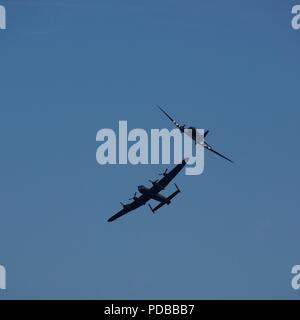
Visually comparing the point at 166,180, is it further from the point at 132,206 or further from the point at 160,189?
the point at 132,206

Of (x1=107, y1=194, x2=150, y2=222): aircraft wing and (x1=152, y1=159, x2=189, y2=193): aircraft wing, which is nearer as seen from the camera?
(x1=152, y1=159, x2=189, y2=193): aircraft wing

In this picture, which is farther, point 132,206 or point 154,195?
point 132,206

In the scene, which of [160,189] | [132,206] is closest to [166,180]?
[160,189]

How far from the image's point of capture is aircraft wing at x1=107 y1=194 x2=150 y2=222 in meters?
99.3

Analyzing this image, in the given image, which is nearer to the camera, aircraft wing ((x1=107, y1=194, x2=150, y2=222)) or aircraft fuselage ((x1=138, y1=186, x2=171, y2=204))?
Result: aircraft fuselage ((x1=138, y1=186, x2=171, y2=204))

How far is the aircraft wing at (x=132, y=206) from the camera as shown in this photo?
9934cm

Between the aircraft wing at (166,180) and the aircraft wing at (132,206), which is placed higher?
the aircraft wing at (166,180)

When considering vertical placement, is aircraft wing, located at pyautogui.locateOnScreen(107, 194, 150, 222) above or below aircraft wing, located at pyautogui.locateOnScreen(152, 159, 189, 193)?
below

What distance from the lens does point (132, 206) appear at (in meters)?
104
